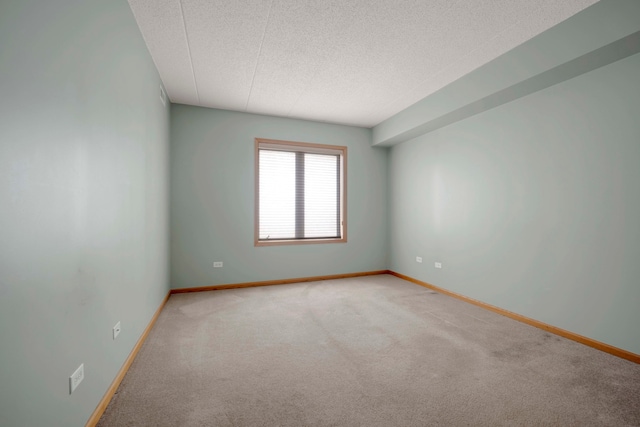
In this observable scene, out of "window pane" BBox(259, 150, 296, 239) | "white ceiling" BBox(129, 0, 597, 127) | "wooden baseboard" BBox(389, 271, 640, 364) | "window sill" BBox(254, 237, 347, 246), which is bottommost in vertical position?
"wooden baseboard" BBox(389, 271, 640, 364)

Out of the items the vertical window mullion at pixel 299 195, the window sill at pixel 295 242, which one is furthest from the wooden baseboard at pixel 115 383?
the vertical window mullion at pixel 299 195

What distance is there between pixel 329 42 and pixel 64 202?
8.23 feet

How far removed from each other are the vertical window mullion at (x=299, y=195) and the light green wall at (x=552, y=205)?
2.28 metres

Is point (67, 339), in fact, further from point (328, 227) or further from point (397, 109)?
point (397, 109)

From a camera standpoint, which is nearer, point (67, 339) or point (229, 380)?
point (67, 339)

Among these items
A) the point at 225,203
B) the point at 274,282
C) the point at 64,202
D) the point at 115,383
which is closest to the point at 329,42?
the point at 64,202

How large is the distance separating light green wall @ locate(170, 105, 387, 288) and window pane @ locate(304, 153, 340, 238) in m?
0.27

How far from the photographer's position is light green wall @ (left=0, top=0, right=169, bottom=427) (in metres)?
1.00

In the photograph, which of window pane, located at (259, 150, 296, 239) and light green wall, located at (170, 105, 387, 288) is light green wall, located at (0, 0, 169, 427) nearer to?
light green wall, located at (170, 105, 387, 288)

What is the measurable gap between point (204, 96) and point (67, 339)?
356cm

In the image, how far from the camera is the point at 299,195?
5.18 metres

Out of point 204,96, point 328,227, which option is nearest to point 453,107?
point 328,227

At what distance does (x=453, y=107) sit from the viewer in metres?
3.63

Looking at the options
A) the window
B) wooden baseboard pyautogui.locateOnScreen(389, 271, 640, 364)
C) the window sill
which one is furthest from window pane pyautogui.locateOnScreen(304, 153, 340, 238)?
wooden baseboard pyautogui.locateOnScreen(389, 271, 640, 364)
